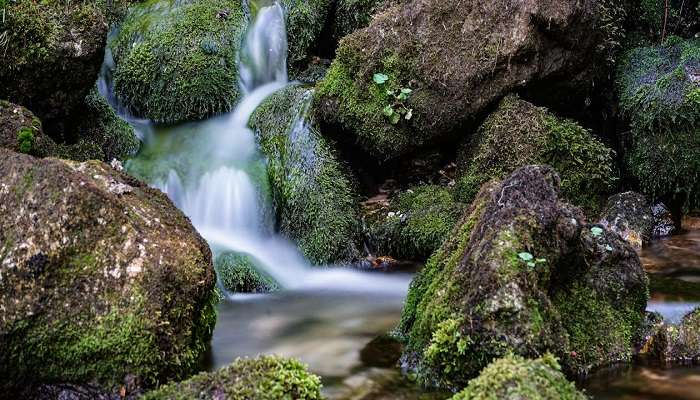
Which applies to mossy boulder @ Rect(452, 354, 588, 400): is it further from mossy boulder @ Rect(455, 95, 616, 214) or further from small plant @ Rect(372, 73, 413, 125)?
small plant @ Rect(372, 73, 413, 125)

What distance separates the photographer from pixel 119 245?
3.76 meters

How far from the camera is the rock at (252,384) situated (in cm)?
308

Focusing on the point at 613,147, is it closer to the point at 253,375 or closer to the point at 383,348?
the point at 383,348

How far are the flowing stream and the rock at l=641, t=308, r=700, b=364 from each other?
131mm

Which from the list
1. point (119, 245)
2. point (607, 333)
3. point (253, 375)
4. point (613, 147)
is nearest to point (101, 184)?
point (119, 245)

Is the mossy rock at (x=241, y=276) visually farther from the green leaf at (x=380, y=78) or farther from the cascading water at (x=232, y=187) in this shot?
the green leaf at (x=380, y=78)

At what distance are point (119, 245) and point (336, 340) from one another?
182 centimetres

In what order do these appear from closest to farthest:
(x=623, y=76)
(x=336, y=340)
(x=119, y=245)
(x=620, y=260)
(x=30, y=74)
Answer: (x=119, y=245) < (x=620, y=260) < (x=336, y=340) < (x=30, y=74) < (x=623, y=76)

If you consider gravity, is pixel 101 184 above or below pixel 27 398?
above

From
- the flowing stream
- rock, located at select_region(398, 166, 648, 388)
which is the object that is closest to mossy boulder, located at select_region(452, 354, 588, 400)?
rock, located at select_region(398, 166, 648, 388)

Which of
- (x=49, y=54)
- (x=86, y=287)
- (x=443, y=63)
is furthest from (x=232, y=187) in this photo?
(x=86, y=287)

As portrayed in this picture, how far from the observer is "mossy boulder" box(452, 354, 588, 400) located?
9.25ft

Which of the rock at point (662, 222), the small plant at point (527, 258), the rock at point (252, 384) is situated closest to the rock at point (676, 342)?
the small plant at point (527, 258)

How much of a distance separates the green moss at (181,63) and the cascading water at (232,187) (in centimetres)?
23
